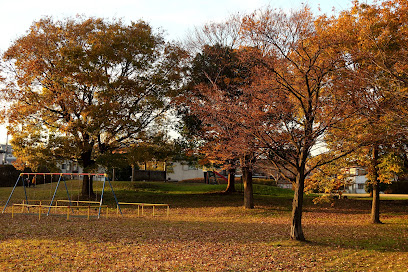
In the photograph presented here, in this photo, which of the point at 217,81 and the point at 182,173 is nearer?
the point at 217,81

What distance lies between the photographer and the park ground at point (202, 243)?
9.11 metres

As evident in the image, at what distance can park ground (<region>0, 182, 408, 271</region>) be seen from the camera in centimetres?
911

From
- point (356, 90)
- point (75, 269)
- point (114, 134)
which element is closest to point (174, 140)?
point (114, 134)

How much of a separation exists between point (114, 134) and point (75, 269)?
52.3 ft

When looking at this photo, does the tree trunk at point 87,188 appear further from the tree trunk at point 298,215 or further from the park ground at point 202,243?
the tree trunk at point 298,215

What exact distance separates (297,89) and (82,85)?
14.8 m

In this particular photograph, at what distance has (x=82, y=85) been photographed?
23.2 m

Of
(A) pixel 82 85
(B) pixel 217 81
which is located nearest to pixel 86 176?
(A) pixel 82 85

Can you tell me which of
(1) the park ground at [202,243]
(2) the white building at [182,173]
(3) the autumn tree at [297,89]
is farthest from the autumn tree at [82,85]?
(2) the white building at [182,173]

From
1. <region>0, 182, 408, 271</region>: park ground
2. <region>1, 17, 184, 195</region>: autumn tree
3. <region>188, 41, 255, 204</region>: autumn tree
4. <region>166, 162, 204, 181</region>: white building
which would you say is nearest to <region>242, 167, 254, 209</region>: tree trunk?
<region>188, 41, 255, 204</region>: autumn tree

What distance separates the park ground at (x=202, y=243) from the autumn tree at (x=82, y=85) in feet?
17.0

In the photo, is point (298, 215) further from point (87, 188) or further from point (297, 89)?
point (87, 188)

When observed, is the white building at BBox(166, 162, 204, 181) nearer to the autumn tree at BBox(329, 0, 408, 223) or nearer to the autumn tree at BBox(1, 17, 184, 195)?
the autumn tree at BBox(1, 17, 184, 195)

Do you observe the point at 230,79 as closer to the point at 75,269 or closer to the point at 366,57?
the point at 366,57
